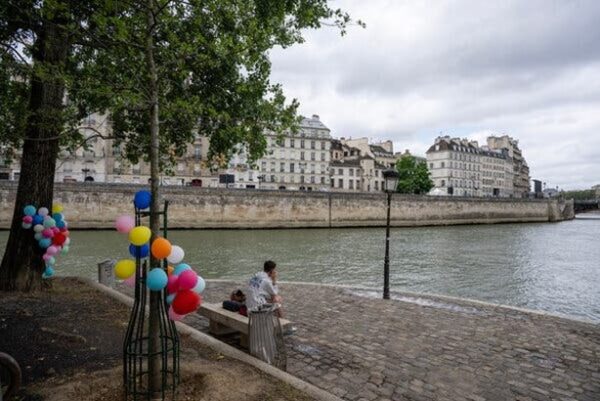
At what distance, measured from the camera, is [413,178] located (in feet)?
265

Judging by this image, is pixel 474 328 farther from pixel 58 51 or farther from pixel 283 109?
pixel 58 51

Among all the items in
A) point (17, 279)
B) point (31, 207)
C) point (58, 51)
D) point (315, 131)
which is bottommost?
point (17, 279)

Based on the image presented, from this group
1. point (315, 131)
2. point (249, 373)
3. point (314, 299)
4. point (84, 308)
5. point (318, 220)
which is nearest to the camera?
point (249, 373)

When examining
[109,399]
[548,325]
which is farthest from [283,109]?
[548,325]

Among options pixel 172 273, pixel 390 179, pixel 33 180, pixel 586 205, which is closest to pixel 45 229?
pixel 33 180

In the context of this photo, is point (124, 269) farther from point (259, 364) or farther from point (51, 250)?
point (51, 250)

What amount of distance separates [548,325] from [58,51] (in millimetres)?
11133

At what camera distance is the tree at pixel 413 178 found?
80000mm

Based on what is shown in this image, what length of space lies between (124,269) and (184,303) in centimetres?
72

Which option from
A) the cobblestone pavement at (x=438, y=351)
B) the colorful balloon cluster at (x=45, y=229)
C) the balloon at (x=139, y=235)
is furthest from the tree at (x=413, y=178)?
the balloon at (x=139, y=235)

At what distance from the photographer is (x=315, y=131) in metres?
75.5

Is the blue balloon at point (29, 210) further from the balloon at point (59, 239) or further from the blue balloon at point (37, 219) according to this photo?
the balloon at point (59, 239)

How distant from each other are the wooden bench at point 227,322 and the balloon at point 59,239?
4058 mm

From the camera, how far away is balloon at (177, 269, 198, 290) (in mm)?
4391
